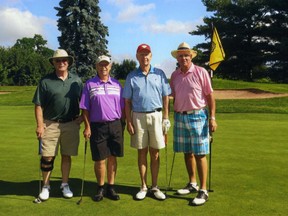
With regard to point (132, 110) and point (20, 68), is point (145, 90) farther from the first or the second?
point (20, 68)

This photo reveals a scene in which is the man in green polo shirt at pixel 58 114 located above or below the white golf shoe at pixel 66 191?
above

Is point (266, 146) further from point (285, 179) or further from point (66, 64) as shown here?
point (66, 64)

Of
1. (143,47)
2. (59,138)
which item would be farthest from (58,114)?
(143,47)

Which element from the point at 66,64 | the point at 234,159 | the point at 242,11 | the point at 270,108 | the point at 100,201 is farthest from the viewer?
the point at 242,11

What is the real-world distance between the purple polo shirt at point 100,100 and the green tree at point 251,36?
39523 mm

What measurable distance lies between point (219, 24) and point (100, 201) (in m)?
42.3

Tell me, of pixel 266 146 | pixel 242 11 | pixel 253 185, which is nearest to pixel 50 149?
pixel 253 185

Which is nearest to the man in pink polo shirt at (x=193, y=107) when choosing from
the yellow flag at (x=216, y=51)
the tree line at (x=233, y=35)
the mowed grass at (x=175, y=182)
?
the mowed grass at (x=175, y=182)

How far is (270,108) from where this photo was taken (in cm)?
1709

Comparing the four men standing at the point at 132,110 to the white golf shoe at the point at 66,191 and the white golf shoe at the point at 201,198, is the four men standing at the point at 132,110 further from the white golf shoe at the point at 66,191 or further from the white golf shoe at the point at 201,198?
the white golf shoe at the point at 201,198

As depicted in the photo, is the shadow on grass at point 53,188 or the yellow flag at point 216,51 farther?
the yellow flag at point 216,51

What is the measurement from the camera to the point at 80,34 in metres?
40.8

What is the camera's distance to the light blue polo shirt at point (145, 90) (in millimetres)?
4781

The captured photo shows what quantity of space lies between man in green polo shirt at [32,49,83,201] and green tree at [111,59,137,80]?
50.4 metres
